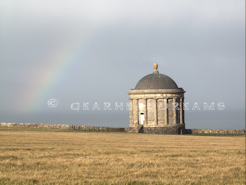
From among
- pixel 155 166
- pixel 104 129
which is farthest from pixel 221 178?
pixel 104 129

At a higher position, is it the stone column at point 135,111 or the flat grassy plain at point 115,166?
the stone column at point 135,111

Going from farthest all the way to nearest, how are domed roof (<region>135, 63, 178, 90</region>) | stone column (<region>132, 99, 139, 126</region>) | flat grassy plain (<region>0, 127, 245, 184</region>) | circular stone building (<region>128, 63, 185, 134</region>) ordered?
stone column (<region>132, 99, 139, 126</region>), domed roof (<region>135, 63, 178, 90</region>), circular stone building (<region>128, 63, 185, 134</region>), flat grassy plain (<region>0, 127, 245, 184</region>)

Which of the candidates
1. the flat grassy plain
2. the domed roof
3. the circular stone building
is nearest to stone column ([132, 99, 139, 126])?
the circular stone building

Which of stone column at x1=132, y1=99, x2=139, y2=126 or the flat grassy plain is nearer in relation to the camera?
the flat grassy plain

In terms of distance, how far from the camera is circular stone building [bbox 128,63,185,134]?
178ft

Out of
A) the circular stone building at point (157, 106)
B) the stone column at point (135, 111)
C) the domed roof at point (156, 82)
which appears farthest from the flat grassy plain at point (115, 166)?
the stone column at point (135, 111)

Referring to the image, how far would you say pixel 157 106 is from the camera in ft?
178

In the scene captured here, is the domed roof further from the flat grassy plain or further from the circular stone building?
the flat grassy plain

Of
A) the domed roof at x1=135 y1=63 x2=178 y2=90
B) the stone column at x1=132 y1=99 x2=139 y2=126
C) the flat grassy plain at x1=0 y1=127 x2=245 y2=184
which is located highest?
the domed roof at x1=135 y1=63 x2=178 y2=90

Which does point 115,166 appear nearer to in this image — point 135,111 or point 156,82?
point 135,111

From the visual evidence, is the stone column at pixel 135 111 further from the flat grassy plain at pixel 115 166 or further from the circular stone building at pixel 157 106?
the flat grassy plain at pixel 115 166

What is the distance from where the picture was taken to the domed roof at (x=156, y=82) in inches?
2152

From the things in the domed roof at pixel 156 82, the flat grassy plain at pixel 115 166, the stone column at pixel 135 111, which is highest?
the domed roof at pixel 156 82

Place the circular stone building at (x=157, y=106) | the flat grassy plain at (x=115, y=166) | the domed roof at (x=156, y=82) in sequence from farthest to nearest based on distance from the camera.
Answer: the domed roof at (x=156, y=82) → the circular stone building at (x=157, y=106) → the flat grassy plain at (x=115, y=166)
